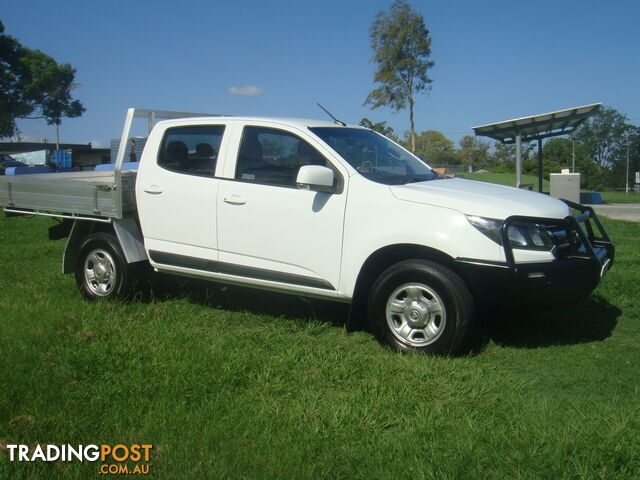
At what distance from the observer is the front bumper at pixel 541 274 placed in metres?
4.46

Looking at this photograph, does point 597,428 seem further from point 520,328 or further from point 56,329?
point 56,329

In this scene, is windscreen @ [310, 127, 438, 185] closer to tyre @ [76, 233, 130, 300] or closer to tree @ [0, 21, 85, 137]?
tyre @ [76, 233, 130, 300]

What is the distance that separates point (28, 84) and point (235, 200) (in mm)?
54745

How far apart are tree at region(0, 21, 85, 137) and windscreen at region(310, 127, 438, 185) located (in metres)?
52.8

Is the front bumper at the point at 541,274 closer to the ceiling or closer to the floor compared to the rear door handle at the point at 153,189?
closer to the floor

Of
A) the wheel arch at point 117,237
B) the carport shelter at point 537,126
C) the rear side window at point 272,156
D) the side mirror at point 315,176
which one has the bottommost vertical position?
the wheel arch at point 117,237

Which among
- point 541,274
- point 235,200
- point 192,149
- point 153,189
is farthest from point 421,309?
point 153,189

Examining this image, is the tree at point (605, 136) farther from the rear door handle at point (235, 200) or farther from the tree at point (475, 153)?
the rear door handle at point (235, 200)

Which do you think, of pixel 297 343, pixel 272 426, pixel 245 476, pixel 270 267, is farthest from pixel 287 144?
pixel 245 476

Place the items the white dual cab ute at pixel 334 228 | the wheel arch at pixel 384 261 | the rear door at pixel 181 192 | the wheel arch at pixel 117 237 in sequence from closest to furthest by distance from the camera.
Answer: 1. the white dual cab ute at pixel 334 228
2. the wheel arch at pixel 384 261
3. the rear door at pixel 181 192
4. the wheel arch at pixel 117 237

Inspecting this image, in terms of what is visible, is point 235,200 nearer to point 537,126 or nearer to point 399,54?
point 537,126

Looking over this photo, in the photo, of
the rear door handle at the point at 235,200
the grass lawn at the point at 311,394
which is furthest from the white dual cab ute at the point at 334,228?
the grass lawn at the point at 311,394

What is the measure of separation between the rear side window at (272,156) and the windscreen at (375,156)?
0.20 m

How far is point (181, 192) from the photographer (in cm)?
582
